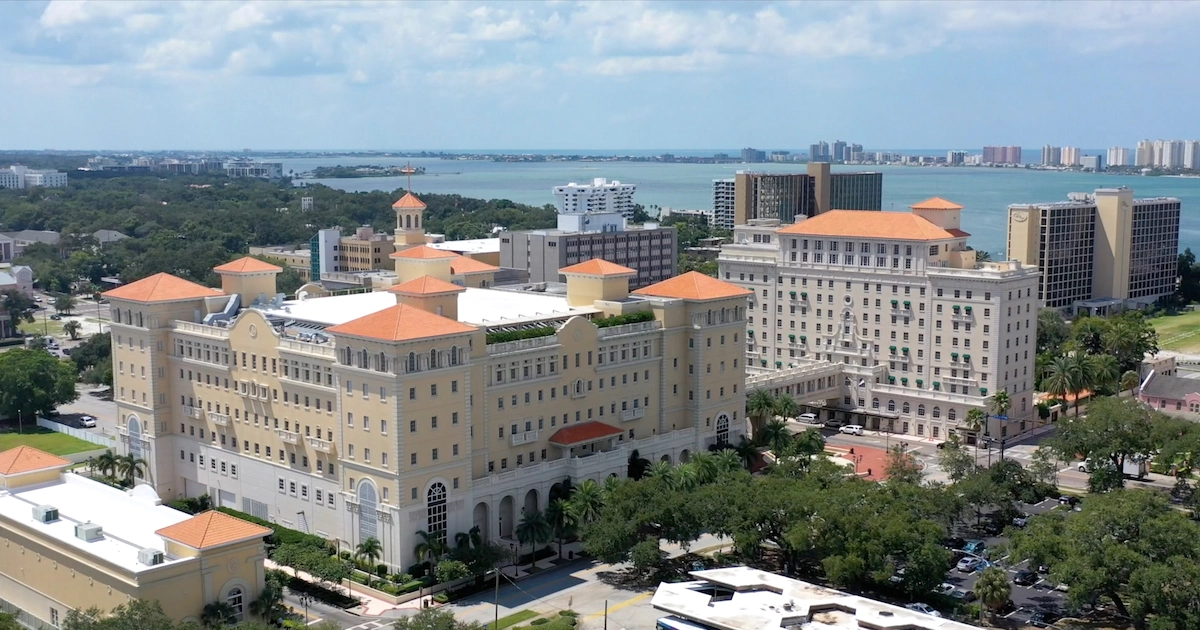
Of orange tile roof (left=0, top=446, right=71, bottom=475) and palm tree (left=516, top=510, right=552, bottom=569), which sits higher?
orange tile roof (left=0, top=446, right=71, bottom=475)

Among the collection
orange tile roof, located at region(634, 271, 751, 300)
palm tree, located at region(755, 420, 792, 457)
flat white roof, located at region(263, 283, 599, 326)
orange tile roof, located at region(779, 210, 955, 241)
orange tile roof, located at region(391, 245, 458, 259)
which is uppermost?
orange tile roof, located at region(779, 210, 955, 241)

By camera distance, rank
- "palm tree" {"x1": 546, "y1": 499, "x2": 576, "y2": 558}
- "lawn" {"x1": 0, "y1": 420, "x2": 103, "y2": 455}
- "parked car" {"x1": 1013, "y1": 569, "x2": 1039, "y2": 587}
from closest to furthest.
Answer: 1. "parked car" {"x1": 1013, "y1": 569, "x2": 1039, "y2": 587}
2. "palm tree" {"x1": 546, "y1": 499, "x2": 576, "y2": 558}
3. "lawn" {"x1": 0, "y1": 420, "x2": 103, "y2": 455}

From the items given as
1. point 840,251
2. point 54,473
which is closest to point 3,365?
point 54,473

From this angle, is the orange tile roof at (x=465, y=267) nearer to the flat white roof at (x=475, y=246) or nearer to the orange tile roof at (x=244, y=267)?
the orange tile roof at (x=244, y=267)

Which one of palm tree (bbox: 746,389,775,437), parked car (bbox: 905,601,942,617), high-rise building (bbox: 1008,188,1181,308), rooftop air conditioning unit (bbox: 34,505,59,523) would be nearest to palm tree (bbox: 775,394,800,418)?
palm tree (bbox: 746,389,775,437)

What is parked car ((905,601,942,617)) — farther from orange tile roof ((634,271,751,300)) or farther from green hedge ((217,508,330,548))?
green hedge ((217,508,330,548))

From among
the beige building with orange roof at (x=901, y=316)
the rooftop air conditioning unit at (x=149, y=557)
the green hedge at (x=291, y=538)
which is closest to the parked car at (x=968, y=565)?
the beige building with orange roof at (x=901, y=316)

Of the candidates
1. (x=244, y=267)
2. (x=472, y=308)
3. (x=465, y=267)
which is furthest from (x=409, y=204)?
(x=472, y=308)

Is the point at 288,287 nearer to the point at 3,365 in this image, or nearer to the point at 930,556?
the point at 3,365
